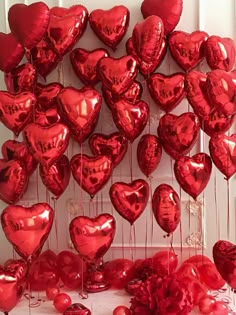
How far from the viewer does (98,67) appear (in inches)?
68.4

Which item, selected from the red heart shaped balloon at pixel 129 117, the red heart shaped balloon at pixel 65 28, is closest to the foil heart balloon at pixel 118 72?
the red heart shaped balloon at pixel 129 117

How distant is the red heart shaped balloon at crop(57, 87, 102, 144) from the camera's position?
1649mm

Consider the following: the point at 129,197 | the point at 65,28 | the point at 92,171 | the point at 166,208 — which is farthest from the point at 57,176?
the point at 65,28

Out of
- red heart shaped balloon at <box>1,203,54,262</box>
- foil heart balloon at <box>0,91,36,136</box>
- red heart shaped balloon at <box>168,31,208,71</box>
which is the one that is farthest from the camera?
red heart shaped balloon at <box>168,31,208,71</box>

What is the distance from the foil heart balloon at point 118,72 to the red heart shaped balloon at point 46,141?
0.69 feet

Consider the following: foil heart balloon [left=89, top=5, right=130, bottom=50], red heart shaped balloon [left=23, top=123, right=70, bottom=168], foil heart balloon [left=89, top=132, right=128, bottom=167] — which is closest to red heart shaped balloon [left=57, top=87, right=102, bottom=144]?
red heart shaped balloon [left=23, top=123, right=70, bottom=168]

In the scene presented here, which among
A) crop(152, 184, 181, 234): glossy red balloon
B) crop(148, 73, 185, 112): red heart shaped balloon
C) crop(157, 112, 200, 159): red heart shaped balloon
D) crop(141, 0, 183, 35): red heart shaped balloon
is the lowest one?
crop(152, 184, 181, 234): glossy red balloon

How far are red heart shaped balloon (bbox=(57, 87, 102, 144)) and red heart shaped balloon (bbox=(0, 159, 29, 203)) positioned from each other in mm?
233

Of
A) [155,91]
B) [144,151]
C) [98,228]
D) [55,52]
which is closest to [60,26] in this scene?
[55,52]

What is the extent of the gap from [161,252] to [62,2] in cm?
99

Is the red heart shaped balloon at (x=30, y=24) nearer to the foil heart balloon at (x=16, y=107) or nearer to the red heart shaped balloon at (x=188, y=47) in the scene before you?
the foil heart balloon at (x=16, y=107)

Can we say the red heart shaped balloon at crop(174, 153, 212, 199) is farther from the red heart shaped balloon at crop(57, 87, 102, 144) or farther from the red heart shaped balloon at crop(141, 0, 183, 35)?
the red heart shaped balloon at crop(141, 0, 183, 35)

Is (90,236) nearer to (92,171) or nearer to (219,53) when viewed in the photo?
(92,171)

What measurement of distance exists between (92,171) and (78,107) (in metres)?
0.22
